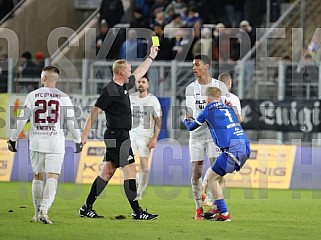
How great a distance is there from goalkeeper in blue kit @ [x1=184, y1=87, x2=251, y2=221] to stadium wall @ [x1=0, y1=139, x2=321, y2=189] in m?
8.07

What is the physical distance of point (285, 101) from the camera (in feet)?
80.4

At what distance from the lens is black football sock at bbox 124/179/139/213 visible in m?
15.3

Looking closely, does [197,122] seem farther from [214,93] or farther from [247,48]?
[247,48]

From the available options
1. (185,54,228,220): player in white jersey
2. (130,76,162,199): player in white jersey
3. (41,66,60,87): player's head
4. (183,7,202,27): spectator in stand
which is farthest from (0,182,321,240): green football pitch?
(183,7,202,27): spectator in stand

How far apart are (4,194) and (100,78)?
6.61 m

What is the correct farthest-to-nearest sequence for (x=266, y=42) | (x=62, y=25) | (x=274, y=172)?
(x=62, y=25), (x=266, y=42), (x=274, y=172)

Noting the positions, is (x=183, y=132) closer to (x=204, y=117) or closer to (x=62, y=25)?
(x=62, y=25)

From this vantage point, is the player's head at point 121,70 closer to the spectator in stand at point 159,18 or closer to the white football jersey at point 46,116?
the white football jersey at point 46,116

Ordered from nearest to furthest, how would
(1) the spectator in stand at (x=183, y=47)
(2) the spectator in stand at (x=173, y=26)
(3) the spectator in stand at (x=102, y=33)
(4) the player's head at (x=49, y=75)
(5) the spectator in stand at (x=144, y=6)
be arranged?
(4) the player's head at (x=49, y=75) < (1) the spectator in stand at (x=183, y=47) < (2) the spectator in stand at (x=173, y=26) < (3) the spectator in stand at (x=102, y=33) < (5) the spectator in stand at (x=144, y=6)

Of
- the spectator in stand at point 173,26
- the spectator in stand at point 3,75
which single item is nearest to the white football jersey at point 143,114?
the spectator in stand at point 173,26

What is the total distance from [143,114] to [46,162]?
595cm

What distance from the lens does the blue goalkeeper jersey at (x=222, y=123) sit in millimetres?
15102

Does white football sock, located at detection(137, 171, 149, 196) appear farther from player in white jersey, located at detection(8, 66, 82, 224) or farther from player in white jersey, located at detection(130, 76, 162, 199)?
player in white jersey, located at detection(8, 66, 82, 224)

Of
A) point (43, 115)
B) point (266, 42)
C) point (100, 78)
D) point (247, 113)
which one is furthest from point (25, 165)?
point (43, 115)
